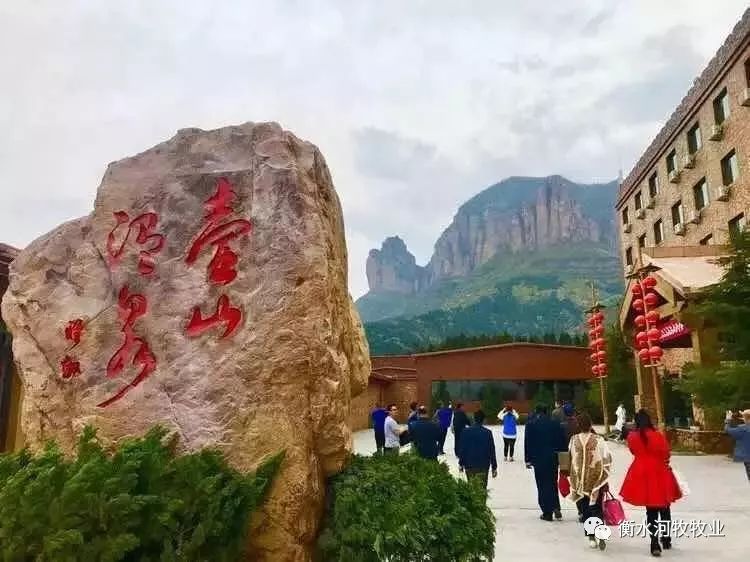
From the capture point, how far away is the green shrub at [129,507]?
2805 millimetres

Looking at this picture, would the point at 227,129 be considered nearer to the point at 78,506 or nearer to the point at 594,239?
the point at 78,506

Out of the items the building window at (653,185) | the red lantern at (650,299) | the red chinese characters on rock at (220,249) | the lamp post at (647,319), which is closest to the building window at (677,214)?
the building window at (653,185)

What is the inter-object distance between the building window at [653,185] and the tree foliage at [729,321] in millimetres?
11671

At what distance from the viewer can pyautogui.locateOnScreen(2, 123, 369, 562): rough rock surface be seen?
3379 millimetres

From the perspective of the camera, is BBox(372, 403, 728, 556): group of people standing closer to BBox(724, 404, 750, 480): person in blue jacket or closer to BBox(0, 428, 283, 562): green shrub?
BBox(724, 404, 750, 480): person in blue jacket

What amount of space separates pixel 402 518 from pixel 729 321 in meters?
9.20

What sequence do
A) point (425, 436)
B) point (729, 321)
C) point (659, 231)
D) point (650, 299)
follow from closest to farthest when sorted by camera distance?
point (425, 436) → point (729, 321) → point (650, 299) → point (659, 231)

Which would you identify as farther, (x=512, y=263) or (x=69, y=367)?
(x=512, y=263)

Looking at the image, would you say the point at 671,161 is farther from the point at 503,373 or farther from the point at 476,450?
the point at 476,450

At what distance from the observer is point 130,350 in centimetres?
368

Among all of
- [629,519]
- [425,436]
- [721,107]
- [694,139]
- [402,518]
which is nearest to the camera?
[402,518]

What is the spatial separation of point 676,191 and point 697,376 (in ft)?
36.7

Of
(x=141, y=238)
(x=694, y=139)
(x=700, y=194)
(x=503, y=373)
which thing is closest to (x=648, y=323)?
(x=700, y=194)

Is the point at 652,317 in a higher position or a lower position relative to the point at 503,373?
higher
